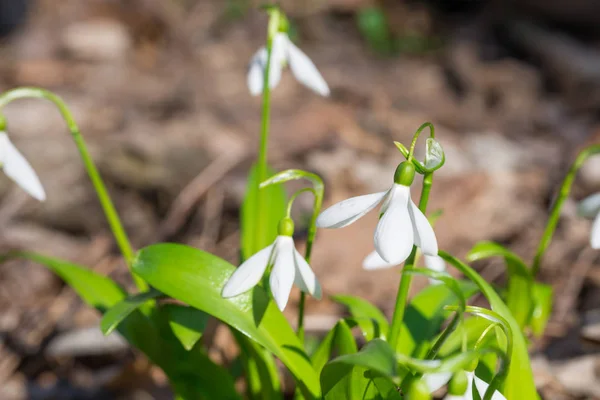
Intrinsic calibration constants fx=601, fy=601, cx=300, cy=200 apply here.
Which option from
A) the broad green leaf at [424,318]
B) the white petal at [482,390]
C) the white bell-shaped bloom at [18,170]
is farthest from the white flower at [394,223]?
the white bell-shaped bloom at [18,170]

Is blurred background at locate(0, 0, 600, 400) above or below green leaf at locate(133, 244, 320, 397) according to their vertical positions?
below

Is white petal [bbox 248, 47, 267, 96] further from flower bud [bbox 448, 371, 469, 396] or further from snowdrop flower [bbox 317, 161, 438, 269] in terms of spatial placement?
flower bud [bbox 448, 371, 469, 396]

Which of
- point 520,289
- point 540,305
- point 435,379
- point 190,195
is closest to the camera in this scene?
point 435,379

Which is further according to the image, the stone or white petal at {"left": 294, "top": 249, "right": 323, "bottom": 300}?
the stone

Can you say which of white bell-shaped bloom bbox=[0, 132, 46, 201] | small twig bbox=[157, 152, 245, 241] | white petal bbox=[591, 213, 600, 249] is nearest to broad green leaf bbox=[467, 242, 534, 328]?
white petal bbox=[591, 213, 600, 249]

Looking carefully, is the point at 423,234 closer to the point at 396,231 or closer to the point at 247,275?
the point at 396,231

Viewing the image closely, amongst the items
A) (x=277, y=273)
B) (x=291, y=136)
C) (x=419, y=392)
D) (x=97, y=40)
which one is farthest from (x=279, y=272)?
(x=97, y=40)

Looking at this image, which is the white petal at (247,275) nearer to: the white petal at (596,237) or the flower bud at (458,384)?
the flower bud at (458,384)

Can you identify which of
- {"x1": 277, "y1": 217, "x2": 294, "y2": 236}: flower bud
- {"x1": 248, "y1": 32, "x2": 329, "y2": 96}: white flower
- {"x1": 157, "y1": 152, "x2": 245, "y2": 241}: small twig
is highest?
{"x1": 248, "y1": 32, "x2": 329, "y2": 96}: white flower
